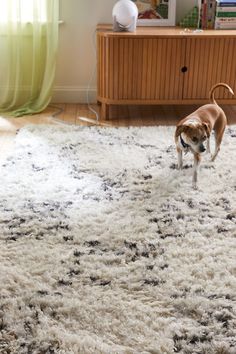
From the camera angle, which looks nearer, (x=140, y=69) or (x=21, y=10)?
(x=140, y=69)

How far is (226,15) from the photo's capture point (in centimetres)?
333

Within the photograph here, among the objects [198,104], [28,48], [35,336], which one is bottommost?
[35,336]

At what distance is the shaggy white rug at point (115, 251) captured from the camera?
151 cm

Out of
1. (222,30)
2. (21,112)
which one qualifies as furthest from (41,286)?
(222,30)

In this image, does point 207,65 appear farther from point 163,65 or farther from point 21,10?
point 21,10

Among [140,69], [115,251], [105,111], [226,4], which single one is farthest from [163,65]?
[115,251]

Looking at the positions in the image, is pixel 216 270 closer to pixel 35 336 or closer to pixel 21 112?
→ pixel 35 336

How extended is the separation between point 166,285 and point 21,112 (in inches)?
83.1

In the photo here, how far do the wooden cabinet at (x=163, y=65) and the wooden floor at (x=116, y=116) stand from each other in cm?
14

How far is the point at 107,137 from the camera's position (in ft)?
9.88

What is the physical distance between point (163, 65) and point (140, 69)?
15cm

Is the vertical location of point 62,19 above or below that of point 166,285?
above

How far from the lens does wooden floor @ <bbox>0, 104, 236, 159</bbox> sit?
3.30 m

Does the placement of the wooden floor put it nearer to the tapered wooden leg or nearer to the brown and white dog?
the tapered wooden leg
